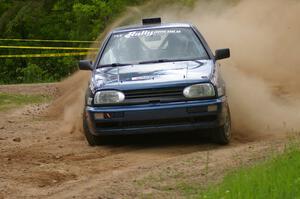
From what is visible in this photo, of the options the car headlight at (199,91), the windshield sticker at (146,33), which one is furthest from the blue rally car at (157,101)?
the windshield sticker at (146,33)

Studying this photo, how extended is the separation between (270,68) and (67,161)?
7391 mm

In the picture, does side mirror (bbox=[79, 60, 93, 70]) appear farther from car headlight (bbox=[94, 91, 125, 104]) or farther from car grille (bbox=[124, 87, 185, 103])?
car grille (bbox=[124, 87, 185, 103])

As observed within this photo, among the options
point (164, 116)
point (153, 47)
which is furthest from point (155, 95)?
point (153, 47)

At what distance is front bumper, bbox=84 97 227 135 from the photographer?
30.7 feet

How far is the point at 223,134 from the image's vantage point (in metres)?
9.67

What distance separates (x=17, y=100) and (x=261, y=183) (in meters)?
13.1

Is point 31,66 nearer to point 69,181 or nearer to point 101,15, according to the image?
point 101,15

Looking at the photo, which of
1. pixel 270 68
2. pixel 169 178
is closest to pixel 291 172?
pixel 169 178

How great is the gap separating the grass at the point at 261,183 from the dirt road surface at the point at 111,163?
281 millimetres

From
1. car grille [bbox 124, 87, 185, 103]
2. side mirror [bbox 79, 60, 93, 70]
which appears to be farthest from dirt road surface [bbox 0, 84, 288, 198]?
side mirror [bbox 79, 60, 93, 70]

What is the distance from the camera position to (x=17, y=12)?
1556 inches

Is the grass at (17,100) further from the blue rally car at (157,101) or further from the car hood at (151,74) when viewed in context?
the blue rally car at (157,101)

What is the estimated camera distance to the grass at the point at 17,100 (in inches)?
692

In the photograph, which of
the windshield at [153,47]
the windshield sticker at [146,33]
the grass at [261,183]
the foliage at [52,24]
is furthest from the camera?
the foliage at [52,24]
